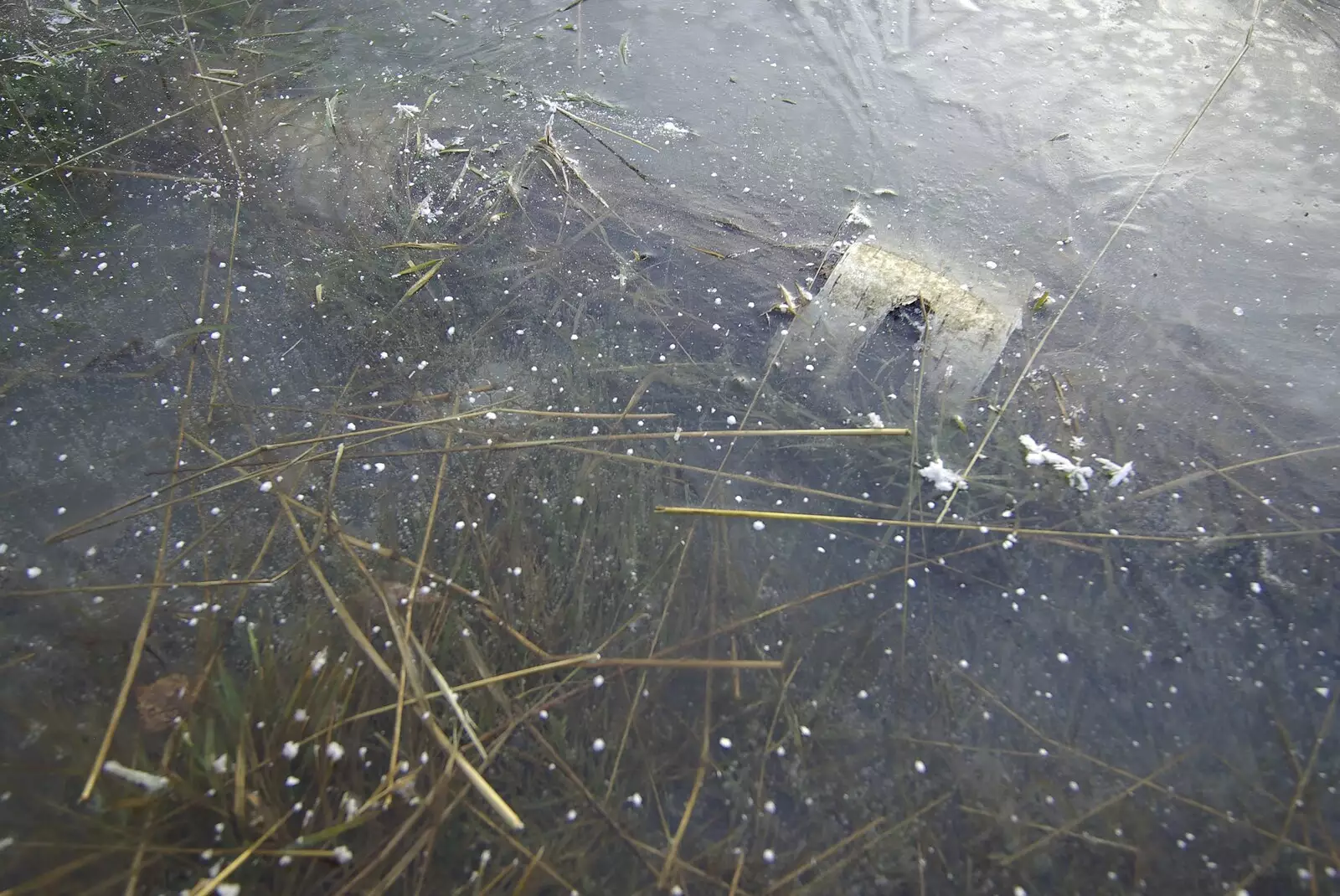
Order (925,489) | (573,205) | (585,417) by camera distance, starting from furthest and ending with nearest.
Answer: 1. (573,205)
2. (585,417)
3. (925,489)

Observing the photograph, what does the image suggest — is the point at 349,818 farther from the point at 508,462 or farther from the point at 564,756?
the point at 508,462

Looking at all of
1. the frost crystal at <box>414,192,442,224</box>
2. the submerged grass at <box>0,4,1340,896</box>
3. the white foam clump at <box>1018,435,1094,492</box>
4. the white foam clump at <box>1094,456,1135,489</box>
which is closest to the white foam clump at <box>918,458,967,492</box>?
the submerged grass at <box>0,4,1340,896</box>

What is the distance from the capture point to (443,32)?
2469mm

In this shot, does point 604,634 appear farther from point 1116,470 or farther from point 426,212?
point 426,212

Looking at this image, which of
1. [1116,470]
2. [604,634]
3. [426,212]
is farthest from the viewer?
[426,212]

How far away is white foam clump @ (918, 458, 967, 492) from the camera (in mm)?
1568

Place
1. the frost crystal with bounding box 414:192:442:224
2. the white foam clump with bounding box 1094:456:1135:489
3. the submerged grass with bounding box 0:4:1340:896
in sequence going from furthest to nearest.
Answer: the frost crystal with bounding box 414:192:442:224, the white foam clump with bounding box 1094:456:1135:489, the submerged grass with bounding box 0:4:1340:896

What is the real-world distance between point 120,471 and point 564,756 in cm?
109

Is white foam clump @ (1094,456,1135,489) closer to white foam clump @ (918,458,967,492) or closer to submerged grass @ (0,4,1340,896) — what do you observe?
submerged grass @ (0,4,1340,896)

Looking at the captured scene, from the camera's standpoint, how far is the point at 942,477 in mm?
1575

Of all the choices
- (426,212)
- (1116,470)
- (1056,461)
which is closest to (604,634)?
(1056,461)

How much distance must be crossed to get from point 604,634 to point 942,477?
2.44 feet

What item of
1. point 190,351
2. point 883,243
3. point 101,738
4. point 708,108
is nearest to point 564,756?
point 101,738

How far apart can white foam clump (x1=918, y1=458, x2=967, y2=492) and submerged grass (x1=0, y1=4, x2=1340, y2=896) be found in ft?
0.09
